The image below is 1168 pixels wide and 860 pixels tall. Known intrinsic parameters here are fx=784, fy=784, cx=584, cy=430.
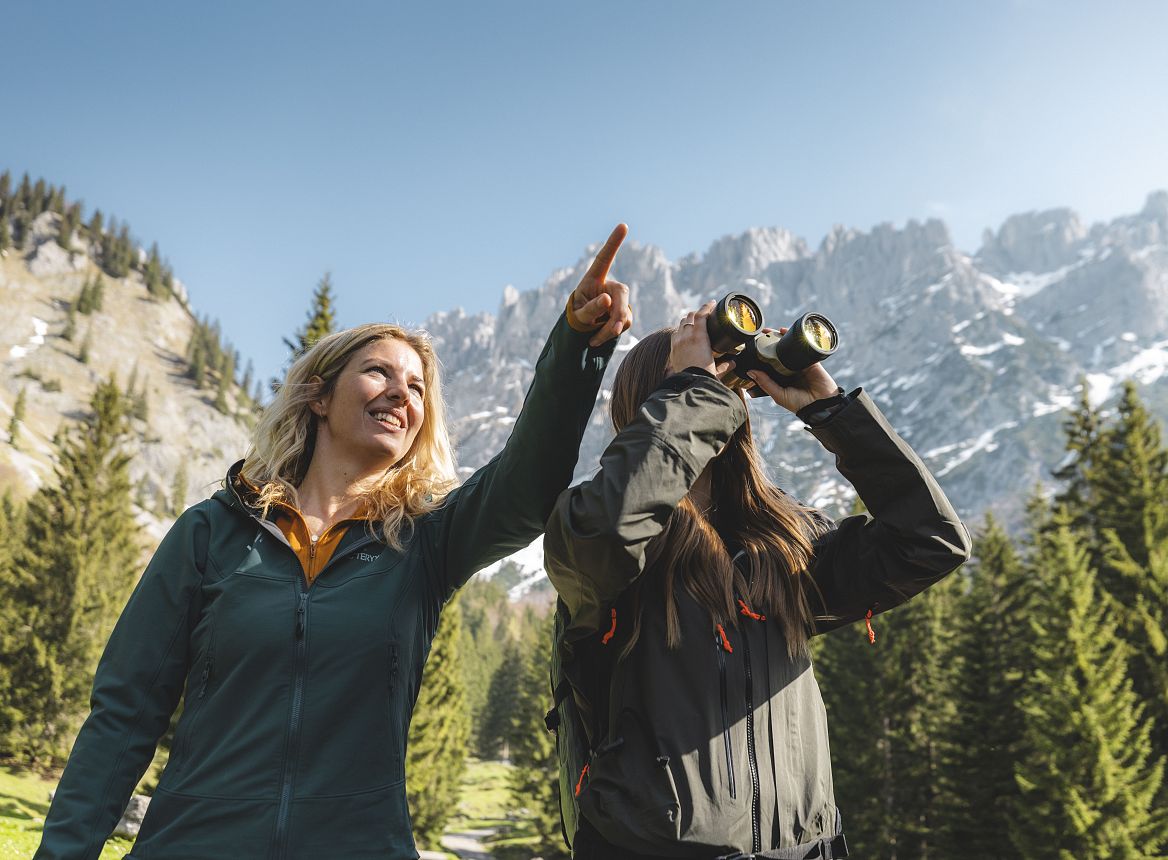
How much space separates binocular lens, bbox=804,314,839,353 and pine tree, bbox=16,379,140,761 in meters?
27.7

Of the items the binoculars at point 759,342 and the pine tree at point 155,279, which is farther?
the pine tree at point 155,279

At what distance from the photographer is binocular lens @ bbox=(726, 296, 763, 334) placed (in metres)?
2.75

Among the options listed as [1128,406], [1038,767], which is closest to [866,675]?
[1038,767]

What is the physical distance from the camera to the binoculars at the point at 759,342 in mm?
2730

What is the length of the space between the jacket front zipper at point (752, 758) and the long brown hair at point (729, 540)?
17 centimetres

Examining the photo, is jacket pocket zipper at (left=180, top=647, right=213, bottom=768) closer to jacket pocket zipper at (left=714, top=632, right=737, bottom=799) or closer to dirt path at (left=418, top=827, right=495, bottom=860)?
jacket pocket zipper at (left=714, top=632, right=737, bottom=799)

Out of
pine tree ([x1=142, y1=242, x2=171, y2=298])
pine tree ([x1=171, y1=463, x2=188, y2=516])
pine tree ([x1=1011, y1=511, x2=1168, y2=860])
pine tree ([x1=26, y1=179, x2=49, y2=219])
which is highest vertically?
pine tree ([x1=26, y1=179, x2=49, y2=219])

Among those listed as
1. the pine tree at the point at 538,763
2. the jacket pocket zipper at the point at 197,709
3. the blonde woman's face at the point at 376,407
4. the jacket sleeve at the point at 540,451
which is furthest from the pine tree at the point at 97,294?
the jacket sleeve at the point at 540,451

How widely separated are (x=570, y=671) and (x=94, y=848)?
1497mm

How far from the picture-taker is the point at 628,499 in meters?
2.23

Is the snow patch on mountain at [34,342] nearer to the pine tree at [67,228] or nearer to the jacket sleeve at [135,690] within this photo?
the pine tree at [67,228]

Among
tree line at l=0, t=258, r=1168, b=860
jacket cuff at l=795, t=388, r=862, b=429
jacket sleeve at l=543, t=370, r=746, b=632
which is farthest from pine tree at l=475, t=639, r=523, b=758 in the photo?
jacket sleeve at l=543, t=370, r=746, b=632

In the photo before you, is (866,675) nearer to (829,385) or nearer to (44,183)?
(829,385)

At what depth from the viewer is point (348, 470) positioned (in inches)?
A: 119
